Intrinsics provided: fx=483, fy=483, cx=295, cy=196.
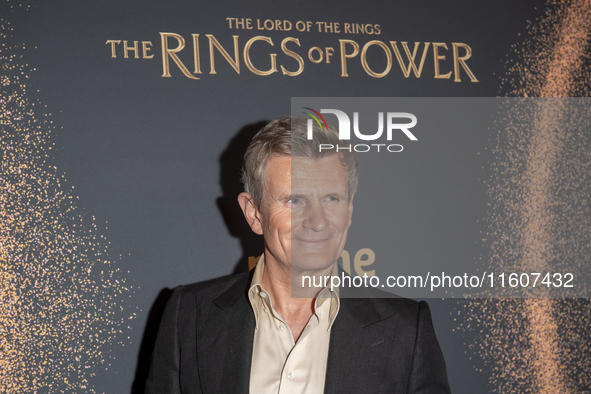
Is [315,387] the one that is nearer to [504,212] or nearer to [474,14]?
[504,212]

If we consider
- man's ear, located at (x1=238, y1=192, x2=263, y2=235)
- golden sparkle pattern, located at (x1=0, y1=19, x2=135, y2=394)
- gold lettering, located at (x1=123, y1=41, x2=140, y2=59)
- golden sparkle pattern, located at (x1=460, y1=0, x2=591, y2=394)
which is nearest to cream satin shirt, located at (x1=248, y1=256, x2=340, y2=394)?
man's ear, located at (x1=238, y1=192, x2=263, y2=235)

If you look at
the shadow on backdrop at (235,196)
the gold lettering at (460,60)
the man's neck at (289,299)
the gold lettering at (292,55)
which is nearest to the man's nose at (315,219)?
the man's neck at (289,299)

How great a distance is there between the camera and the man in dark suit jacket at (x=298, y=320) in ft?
3.51

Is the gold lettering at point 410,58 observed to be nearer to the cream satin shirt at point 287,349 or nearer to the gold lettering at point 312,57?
the gold lettering at point 312,57

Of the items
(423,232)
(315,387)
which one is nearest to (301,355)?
(315,387)

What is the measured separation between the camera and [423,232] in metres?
1.51

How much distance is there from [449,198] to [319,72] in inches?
22.5

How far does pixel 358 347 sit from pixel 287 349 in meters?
0.16

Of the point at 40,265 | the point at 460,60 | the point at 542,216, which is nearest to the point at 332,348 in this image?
the point at 40,265

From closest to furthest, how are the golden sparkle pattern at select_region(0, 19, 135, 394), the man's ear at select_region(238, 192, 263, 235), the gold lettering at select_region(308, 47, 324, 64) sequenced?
the man's ear at select_region(238, 192, 263, 235) < the golden sparkle pattern at select_region(0, 19, 135, 394) < the gold lettering at select_region(308, 47, 324, 64)

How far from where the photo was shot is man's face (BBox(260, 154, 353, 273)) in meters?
1.09

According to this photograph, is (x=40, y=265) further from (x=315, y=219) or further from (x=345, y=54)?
(x=345, y=54)

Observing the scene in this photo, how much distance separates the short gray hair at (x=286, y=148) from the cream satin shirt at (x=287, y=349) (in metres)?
0.25

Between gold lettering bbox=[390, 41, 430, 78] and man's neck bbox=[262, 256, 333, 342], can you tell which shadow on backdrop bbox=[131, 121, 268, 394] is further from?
gold lettering bbox=[390, 41, 430, 78]
